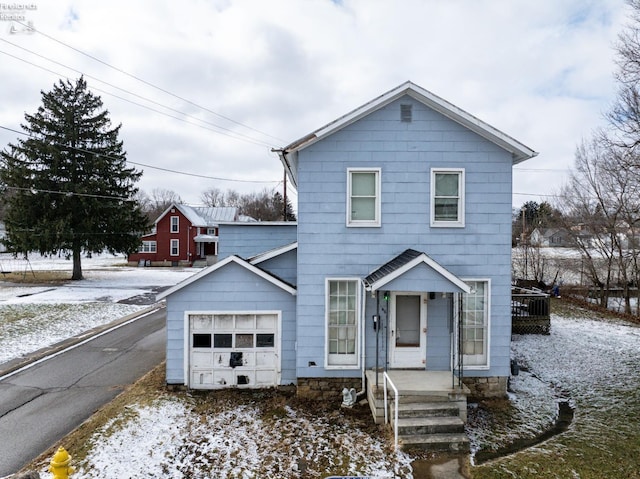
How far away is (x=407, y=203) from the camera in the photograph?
8.66 metres

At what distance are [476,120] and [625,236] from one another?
1735 cm

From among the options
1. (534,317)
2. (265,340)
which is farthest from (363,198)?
(534,317)

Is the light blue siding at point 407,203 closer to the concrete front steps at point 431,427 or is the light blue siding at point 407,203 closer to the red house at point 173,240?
the concrete front steps at point 431,427

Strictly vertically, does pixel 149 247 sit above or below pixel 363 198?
below

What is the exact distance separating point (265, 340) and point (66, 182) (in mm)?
23819

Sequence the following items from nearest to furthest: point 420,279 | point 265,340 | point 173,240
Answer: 1. point 420,279
2. point 265,340
3. point 173,240

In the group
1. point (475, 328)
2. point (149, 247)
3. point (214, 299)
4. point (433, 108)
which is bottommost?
point (475, 328)

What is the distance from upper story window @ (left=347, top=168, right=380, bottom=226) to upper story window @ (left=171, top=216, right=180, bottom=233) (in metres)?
35.8

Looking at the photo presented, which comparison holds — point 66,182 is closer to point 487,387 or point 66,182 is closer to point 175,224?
point 175,224

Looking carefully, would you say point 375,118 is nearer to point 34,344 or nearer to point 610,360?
point 610,360

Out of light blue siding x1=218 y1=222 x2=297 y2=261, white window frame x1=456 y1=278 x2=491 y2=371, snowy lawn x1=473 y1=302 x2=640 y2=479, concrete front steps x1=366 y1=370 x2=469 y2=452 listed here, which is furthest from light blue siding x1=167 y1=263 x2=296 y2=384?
snowy lawn x1=473 y1=302 x2=640 y2=479

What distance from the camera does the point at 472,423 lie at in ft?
25.1

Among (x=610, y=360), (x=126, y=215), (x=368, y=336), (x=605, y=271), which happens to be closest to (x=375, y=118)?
(x=368, y=336)

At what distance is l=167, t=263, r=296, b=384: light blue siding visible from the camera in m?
9.16
